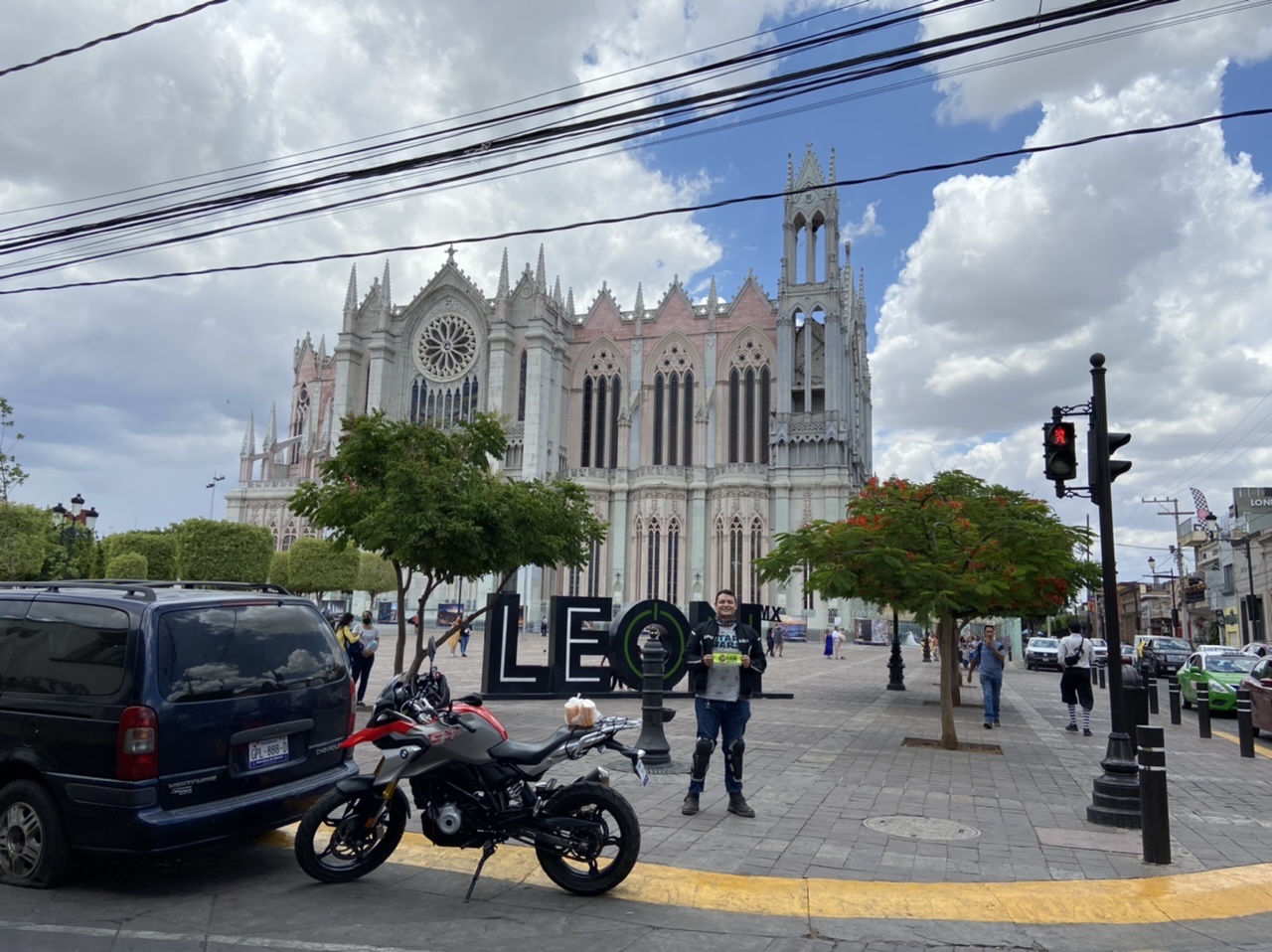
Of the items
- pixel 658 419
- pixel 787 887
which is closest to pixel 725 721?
pixel 787 887

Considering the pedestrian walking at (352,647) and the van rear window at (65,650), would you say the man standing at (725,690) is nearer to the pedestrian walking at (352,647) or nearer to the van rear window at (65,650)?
the van rear window at (65,650)

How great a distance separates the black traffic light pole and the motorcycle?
445 centimetres

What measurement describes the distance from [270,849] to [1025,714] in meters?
14.4

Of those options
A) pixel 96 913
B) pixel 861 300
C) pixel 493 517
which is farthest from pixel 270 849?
pixel 861 300

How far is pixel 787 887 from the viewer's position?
18.4 ft

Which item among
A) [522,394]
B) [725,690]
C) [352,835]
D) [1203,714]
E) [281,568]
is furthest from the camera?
[522,394]

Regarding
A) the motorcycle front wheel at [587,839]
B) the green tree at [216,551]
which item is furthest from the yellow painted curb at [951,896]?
the green tree at [216,551]

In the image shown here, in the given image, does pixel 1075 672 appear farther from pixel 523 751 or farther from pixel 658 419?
pixel 658 419

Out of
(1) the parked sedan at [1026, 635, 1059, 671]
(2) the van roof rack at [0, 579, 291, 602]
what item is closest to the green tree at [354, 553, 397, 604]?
(1) the parked sedan at [1026, 635, 1059, 671]

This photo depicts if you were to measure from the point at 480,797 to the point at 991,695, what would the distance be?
11.2m

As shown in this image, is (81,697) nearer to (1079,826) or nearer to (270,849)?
(270,849)

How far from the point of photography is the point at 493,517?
13.6 m

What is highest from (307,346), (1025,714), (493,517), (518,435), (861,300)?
(861,300)

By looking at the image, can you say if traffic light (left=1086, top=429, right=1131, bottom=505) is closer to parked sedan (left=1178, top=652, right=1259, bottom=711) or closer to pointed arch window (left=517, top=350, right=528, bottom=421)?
parked sedan (left=1178, top=652, right=1259, bottom=711)
